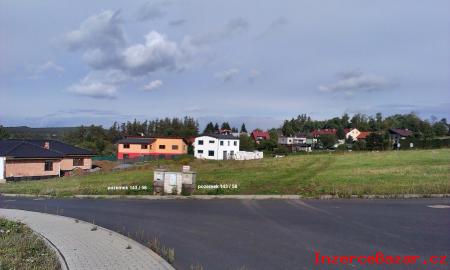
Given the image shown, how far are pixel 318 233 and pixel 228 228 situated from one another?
7.87 feet

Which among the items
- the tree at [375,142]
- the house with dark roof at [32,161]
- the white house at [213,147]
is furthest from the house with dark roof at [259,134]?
the house with dark roof at [32,161]

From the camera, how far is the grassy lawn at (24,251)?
25.6 ft

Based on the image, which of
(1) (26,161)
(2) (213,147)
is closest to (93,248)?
(1) (26,161)

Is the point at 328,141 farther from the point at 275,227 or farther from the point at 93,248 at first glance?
the point at 93,248

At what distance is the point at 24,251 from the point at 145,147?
76639 mm

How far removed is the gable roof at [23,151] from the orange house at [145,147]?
32589 mm

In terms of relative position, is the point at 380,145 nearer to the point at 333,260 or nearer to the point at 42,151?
the point at 42,151

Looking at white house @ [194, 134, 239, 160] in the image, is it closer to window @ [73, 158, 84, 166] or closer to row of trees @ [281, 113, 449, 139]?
window @ [73, 158, 84, 166]

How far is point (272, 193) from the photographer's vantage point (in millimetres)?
19469

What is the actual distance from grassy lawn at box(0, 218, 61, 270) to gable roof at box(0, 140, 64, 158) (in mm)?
37153

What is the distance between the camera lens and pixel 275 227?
38.6 ft

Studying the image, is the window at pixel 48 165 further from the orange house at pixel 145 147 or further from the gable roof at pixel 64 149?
the orange house at pixel 145 147

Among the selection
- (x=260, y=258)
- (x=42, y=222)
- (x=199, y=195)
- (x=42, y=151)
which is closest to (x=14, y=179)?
(x=42, y=151)

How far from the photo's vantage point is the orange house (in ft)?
277
